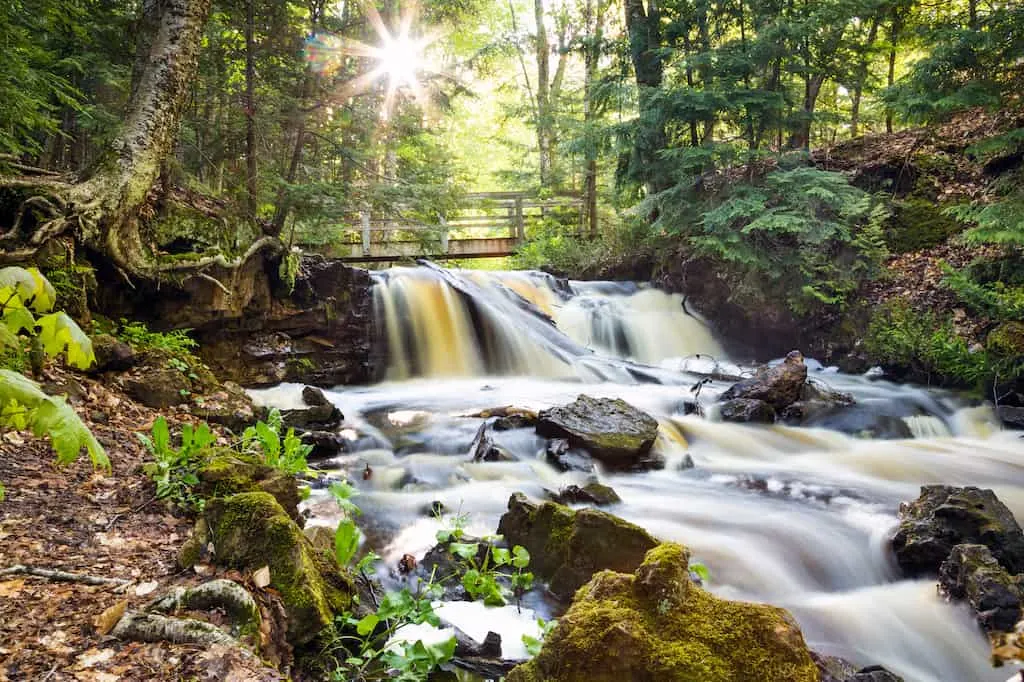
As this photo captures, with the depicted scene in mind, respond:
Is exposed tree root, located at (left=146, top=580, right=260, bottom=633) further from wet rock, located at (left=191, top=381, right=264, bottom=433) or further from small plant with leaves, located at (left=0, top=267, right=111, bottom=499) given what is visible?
wet rock, located at (left=191, top=381, right=264, bottom=433)

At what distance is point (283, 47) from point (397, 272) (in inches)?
168

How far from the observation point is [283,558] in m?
2.36

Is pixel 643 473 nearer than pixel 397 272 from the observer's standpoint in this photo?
Yes

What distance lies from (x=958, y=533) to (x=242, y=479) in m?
4.48

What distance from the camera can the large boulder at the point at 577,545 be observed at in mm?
3229

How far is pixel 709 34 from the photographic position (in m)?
12.2

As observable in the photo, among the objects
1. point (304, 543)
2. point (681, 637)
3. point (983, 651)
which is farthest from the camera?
point (983, 651)

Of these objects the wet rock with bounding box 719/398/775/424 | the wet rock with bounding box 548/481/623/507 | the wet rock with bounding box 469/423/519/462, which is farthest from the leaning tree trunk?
the wet rock with bounding box 719/398/775/424

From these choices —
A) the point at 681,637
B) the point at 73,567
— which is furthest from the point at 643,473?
the point at 73,567

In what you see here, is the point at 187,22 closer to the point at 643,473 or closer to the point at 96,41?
the point at 96,41

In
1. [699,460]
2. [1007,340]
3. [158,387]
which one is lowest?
[699,460]

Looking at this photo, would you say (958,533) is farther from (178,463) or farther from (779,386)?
(178,463)

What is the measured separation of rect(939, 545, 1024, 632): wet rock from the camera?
3.10m

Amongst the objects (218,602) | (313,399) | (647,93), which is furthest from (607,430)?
(647,93)
